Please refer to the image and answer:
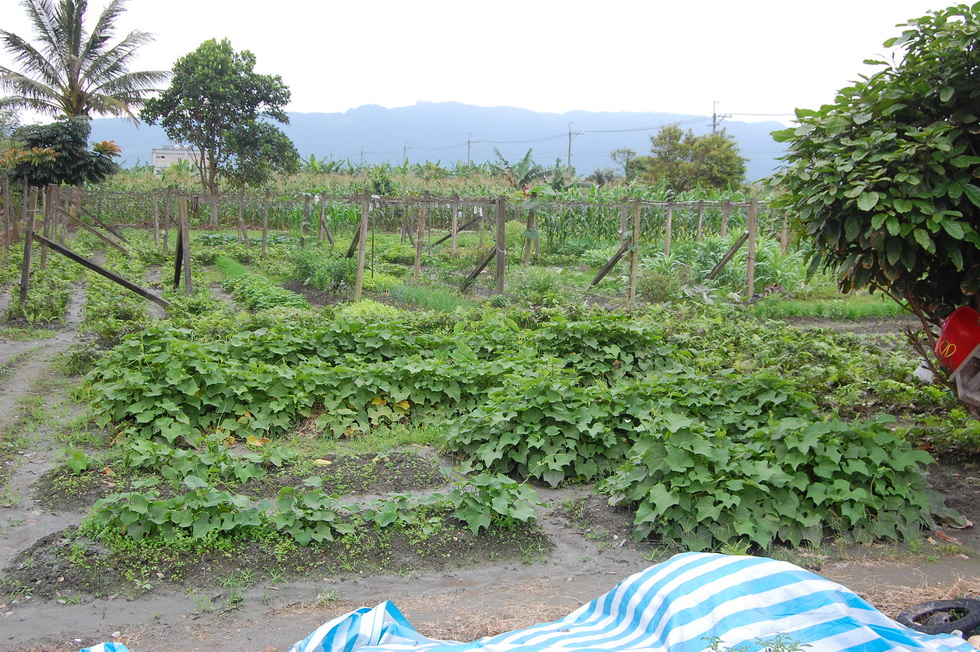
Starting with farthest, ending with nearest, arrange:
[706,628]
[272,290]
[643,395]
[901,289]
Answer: [272,290], [643,395], [901,289], [706,628]

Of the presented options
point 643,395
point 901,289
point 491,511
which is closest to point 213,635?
point 491,511

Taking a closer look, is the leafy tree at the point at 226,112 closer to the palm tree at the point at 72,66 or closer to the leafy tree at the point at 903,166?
the palm tree at the point at 72,66

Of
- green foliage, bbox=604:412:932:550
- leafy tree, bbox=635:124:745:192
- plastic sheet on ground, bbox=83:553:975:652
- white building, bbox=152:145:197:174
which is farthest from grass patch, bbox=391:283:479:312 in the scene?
leafy tree, bbox=635:124:745:192

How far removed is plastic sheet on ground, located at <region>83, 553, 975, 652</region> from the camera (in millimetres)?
2430

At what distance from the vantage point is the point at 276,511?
4516mm

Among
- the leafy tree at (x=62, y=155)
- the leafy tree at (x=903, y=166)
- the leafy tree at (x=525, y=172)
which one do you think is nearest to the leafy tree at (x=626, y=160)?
the leafy tree at (x=525, y=172)

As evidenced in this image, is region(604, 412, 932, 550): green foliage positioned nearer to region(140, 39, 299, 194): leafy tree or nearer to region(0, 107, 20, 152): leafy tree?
region(0, 107, 20, 152): leafy tree

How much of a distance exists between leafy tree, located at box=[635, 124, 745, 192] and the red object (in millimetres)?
30763

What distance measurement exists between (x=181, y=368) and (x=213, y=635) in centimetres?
322

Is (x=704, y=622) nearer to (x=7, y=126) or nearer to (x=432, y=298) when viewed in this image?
(x=432, y=298)

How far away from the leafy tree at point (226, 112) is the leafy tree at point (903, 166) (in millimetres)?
27967

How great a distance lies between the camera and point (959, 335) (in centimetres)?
485

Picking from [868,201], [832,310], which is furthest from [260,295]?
[868,201]

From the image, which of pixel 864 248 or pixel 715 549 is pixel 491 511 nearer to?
pixel 715 549
